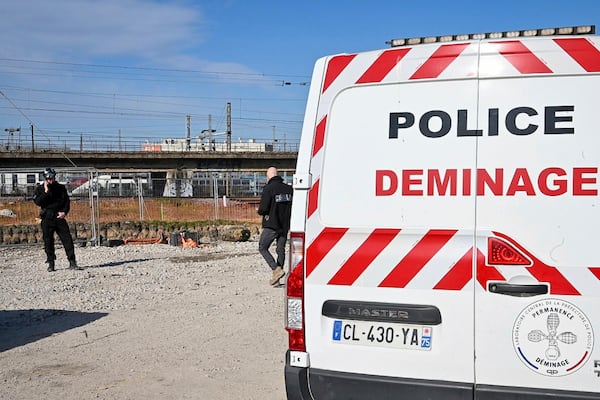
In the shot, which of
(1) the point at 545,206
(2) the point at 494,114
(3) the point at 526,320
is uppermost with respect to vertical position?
(2) the point at 494,114

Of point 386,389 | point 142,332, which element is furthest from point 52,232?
point 386,389

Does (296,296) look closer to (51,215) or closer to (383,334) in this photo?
(383,334)

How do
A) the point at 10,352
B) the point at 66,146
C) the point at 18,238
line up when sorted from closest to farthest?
1. the point at 10,352
2. the point at 18,238
3. the point at 66,146

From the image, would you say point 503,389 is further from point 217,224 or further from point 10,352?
point 217,224

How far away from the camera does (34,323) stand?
814 centimetres

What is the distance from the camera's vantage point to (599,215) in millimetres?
3227

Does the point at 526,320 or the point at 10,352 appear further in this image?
the point at 10,352

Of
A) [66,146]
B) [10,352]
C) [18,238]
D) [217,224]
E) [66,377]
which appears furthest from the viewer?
[66,146]

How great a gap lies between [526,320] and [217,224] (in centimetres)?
1839

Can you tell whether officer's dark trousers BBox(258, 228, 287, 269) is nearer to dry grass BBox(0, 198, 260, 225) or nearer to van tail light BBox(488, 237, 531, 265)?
van tail light BBox(488, 237, 531, 265)

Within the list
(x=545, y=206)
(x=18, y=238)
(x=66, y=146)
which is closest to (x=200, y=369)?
(x=545, y=206)

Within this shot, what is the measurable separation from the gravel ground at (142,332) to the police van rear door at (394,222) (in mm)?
1984

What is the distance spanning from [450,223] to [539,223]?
43cm

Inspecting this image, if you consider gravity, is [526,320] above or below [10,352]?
above
